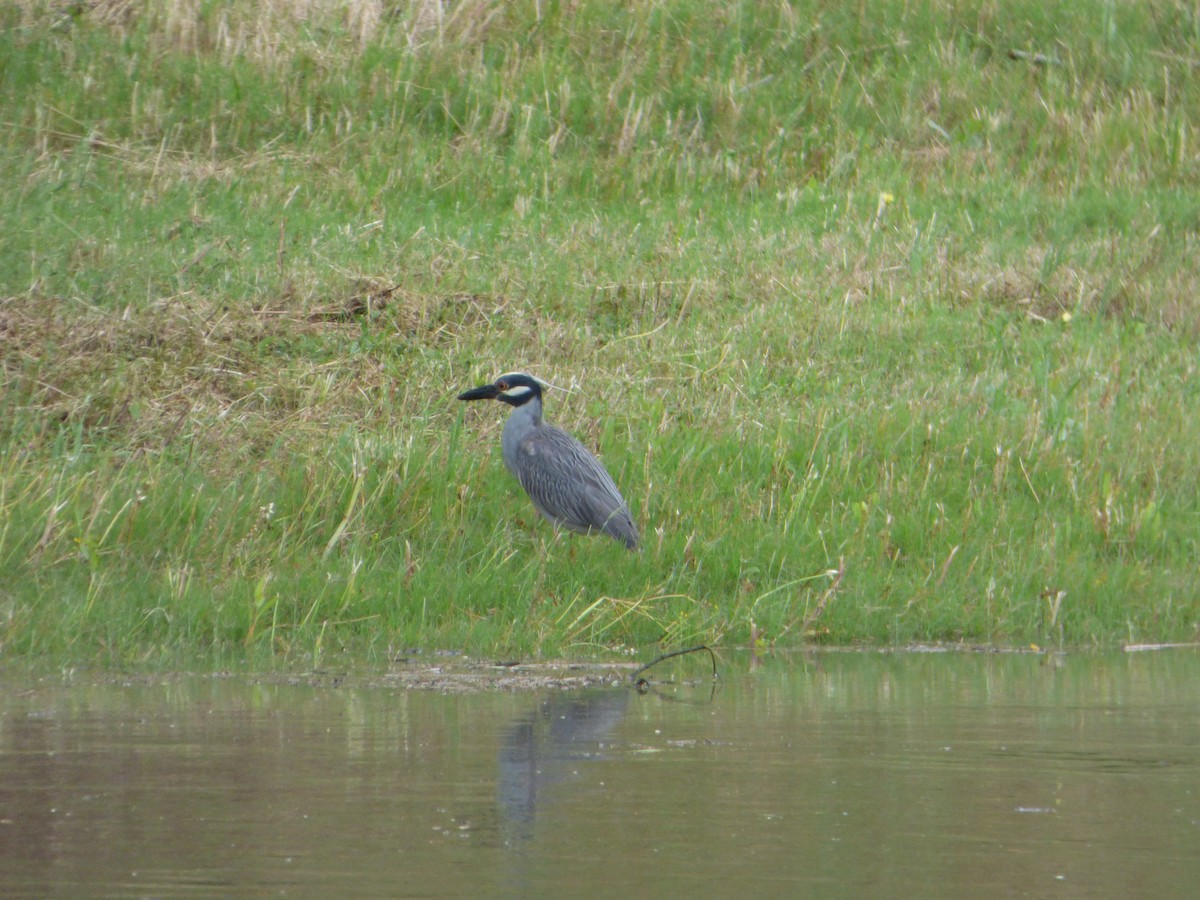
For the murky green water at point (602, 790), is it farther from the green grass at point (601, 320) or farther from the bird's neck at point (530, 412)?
the bird's neck at point (530, 412)

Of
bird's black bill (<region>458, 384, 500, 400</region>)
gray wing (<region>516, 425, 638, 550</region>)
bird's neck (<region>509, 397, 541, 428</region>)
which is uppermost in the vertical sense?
bird's black bill (<region>458, 384, 500, 400</region>)

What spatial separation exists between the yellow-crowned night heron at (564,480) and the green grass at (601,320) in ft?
0.55

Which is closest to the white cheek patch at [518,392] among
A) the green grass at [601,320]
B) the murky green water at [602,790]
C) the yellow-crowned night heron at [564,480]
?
the yellow-crowned night heron at [564,480]

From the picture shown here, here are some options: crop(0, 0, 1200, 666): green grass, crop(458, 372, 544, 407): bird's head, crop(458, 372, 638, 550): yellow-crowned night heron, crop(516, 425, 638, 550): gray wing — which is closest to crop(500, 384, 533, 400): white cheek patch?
crop(458, 372, 544, 407): bird's head

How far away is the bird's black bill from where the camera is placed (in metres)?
9.95

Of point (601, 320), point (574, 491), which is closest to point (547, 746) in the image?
point (574, 491)

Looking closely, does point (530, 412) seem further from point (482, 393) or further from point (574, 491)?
point (574, 491)

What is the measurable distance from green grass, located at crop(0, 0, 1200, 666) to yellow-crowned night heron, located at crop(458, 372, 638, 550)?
0.55 ft

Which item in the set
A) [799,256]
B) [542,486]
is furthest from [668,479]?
[799,256]

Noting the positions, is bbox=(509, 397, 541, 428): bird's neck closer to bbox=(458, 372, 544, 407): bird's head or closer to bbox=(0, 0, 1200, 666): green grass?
bbox=(458, 372, 544, 407): bird's head

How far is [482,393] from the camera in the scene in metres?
10.0

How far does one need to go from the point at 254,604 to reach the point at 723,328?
5246mm

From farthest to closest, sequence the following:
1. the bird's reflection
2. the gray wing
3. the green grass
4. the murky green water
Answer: the gray wing < the green grass < the bird's reflection < the murky green water

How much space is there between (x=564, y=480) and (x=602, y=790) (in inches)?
167
